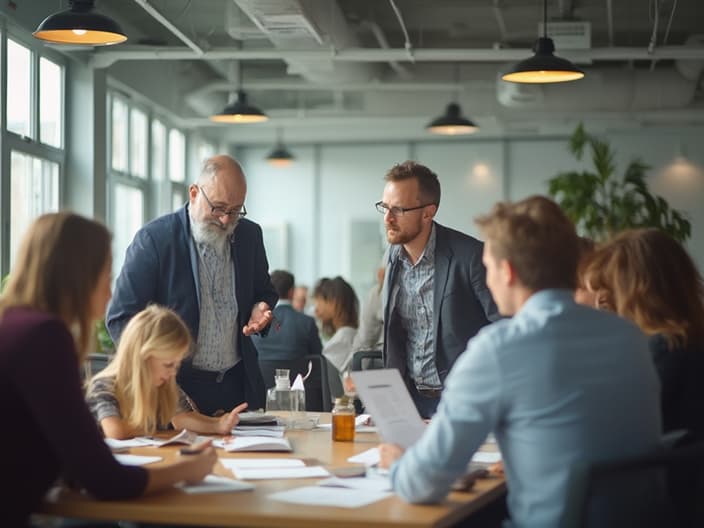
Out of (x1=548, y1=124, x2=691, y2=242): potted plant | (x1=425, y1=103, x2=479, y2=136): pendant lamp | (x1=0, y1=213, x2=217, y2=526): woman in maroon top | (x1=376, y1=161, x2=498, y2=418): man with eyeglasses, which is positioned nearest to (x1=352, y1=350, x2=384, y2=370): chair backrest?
(x1=376, y1=161, x2=498, y2=418): man with eyeglasses

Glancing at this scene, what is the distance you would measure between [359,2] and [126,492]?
8503 mm

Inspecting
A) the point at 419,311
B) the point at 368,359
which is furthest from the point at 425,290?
the point at 368,359

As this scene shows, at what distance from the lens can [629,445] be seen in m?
2.29

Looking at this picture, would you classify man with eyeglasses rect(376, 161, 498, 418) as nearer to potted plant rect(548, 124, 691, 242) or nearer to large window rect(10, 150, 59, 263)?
large window rect(10, 150, 59, 263)

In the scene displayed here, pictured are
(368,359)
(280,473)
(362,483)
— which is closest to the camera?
(362,483)

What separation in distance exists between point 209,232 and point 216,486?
1745 mm

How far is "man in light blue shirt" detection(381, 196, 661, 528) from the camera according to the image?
2.23 metres

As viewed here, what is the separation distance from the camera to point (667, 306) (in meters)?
2.94

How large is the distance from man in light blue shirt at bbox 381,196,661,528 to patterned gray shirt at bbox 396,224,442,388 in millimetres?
1715

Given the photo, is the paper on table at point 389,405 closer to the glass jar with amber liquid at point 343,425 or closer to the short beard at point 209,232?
the glass jar with amber liquid at point 343,425

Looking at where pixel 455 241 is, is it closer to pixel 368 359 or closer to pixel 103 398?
pixel 368 359

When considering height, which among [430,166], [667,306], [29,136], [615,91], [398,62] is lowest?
[667,306]

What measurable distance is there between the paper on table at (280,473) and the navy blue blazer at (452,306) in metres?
1.25

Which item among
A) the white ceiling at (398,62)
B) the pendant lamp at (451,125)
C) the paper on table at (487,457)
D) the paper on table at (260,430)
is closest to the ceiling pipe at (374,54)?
the white ceiling at (398,62)
